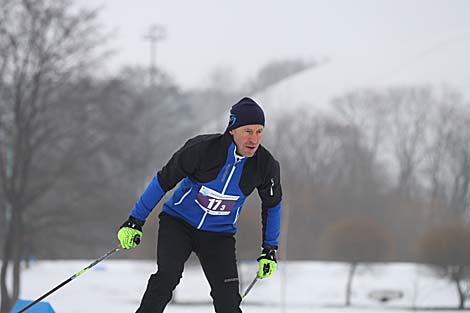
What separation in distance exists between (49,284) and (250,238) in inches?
185

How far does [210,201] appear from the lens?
4.23m

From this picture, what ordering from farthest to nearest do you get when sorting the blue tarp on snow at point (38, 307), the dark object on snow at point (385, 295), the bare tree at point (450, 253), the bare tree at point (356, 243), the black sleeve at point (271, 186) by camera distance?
1. the bare tree at point (356, 243)
2. the dark object on snow at point (385, 295)
3. the bare tree at point (450, 253)
4. the blue tarp on snow at point (38, 307)
5. the black sleeve at point (271, 186)

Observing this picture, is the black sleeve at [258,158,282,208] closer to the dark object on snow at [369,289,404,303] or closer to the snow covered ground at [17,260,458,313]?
the snow covered ground at [17,260,458,313]

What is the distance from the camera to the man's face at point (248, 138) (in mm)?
4133

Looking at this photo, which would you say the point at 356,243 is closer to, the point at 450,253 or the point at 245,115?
the point at 450,253

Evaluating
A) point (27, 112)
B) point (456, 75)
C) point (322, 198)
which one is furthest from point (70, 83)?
point (456, 75)

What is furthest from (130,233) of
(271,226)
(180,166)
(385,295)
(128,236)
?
(385,295)

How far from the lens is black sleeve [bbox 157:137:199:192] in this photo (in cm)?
414

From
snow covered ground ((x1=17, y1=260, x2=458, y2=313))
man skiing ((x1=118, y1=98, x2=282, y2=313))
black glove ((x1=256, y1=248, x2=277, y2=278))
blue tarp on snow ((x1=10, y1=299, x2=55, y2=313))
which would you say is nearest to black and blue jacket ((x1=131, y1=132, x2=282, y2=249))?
man skiing ((x1=118, y1=98, x2=282, y2=313))

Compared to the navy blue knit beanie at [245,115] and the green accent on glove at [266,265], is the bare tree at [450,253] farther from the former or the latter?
the navy blue knit beanie at [245,115]

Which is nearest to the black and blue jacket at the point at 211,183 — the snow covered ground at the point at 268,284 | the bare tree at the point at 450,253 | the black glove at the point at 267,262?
the black glove at the point at 267,262

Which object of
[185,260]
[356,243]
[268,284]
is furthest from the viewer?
[356,243]

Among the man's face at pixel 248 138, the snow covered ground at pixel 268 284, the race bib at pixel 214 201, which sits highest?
the man's face at pixel 248 138

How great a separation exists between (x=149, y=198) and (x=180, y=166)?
242 millimetres
